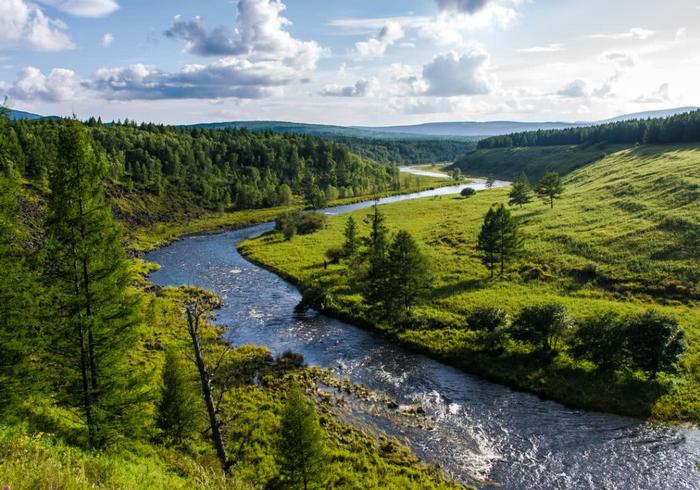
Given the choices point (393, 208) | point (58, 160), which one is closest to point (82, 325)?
point (58, 160)

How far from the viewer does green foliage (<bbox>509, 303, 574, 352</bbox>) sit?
1754 inches

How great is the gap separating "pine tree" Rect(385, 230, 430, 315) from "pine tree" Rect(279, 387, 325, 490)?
102ft

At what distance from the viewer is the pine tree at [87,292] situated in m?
20.0

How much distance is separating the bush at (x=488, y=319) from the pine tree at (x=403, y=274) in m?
7.73

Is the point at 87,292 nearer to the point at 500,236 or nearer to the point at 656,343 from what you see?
the point at 656,343

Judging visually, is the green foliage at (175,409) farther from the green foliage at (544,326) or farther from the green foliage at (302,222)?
the green foliage at (302,222)

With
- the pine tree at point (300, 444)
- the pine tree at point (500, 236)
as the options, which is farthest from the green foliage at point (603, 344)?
the pine tree at point (300, 444)

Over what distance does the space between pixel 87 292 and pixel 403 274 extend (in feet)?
126

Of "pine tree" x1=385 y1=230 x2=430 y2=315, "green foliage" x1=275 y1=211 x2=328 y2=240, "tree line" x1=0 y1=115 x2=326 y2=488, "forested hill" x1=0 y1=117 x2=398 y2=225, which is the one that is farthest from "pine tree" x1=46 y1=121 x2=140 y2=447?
"forested hill" x1=0 y1=117 x2=398 y2=225

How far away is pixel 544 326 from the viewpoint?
45.0m

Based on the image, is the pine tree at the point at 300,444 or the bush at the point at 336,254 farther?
the bush at the point at 336,254

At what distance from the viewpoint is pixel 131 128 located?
195m

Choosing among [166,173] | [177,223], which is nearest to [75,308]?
[177,223]

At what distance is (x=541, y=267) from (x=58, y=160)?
2554 inches
